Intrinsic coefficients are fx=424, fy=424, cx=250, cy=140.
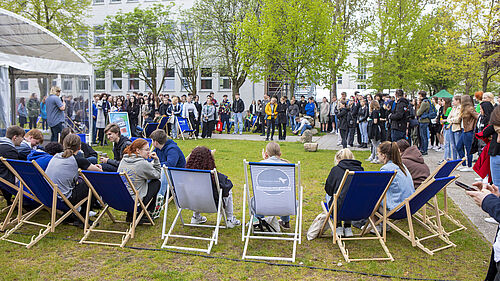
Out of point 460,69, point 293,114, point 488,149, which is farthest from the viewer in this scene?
point 460,69

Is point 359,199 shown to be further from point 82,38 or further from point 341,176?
point 82,38

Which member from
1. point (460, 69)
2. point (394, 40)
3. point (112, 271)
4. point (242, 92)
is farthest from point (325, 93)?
point (112, 271)

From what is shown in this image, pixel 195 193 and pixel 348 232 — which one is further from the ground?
pixel 195 193

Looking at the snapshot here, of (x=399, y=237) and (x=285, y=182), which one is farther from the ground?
(x=285, y=182)

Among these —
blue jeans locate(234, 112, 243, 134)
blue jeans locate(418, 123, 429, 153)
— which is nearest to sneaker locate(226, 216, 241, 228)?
blue jeans locate(418, 123, 429, 153)

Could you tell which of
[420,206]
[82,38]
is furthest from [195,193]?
[82,38]

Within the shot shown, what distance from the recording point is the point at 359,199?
4.58 meters

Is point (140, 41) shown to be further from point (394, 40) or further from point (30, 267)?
point (30, 267)

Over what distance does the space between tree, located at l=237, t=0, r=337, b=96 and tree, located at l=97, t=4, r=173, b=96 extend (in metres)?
9.52

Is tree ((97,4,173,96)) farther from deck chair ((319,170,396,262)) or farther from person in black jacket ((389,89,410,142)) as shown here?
deck chair ((319,170,396,262))

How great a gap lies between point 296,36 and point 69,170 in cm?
1674

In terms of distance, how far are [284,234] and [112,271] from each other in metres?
2.04

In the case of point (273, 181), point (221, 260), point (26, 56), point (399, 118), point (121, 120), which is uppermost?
point (26, 56)

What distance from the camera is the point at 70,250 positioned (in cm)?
469
